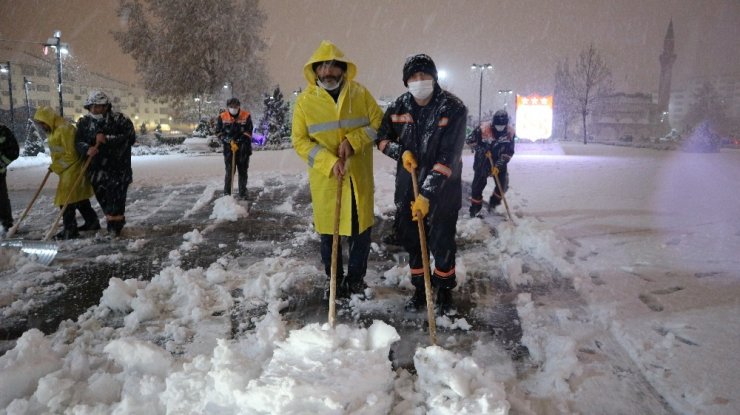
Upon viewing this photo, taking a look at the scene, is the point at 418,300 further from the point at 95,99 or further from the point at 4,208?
the point at 4,208

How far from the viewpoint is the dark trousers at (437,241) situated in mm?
3648

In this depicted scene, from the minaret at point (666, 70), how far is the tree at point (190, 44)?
81.2 meters

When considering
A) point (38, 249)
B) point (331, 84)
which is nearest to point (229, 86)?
point (38, 249)

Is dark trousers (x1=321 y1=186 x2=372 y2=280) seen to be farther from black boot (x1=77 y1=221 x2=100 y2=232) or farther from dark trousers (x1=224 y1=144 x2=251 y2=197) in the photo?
dark trousers (x1=224 y1=144 x2=251 y2=197)

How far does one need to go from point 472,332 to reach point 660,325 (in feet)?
4.35

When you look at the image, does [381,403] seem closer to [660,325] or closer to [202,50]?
[660,325]

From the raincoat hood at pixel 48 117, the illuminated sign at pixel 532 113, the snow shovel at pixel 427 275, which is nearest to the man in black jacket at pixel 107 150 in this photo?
the raincoat hood at pixel 48 117

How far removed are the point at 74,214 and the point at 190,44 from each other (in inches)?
1149

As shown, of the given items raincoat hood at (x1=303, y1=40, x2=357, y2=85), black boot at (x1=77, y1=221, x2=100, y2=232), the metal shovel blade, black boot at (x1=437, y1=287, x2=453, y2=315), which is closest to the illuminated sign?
black boot at (x1=77, y1=221, x2=100, y2=232)

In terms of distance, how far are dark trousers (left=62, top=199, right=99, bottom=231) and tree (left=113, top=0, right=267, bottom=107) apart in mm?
28108

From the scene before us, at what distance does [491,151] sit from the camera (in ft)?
24.9

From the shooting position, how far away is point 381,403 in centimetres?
222

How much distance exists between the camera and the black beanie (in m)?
3.48

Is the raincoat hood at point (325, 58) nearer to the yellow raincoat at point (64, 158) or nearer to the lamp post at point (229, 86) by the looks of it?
the yellow raincoat at point (64, 158)
